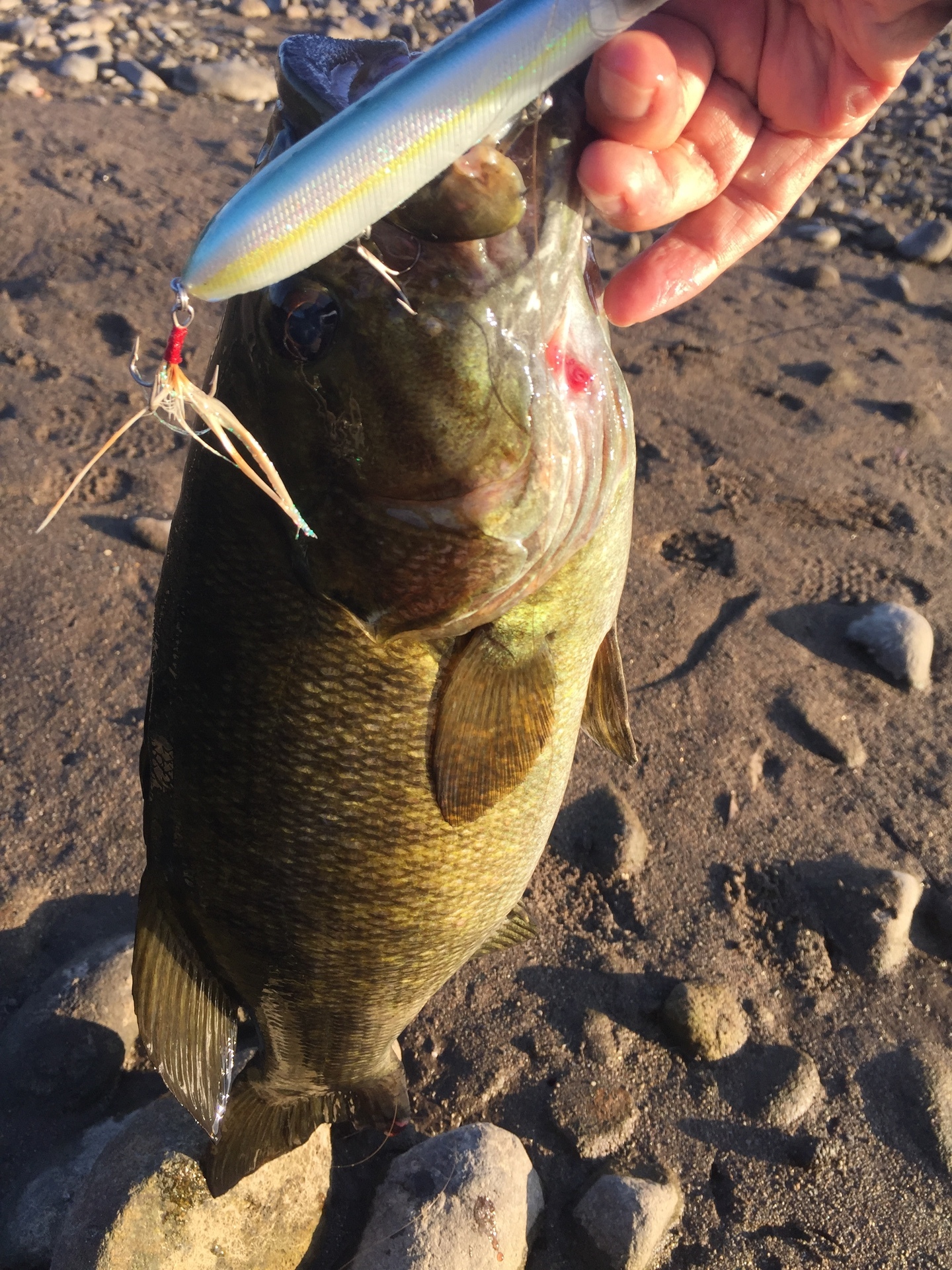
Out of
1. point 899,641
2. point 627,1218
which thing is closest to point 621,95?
point 627,1218

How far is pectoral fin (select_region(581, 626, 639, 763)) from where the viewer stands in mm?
2219

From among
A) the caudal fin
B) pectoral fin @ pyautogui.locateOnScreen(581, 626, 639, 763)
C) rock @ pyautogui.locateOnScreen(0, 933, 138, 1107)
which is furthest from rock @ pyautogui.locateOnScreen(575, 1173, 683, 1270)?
rock @ pyautogui.locateOnScreen(0, 933, 138, 1107)

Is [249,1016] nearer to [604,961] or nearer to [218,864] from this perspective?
[218,864]

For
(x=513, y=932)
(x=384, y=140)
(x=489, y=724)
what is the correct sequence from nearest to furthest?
1. (x=384, y=140)
2. (x=489, y=724)
3. (x=513, y=932)

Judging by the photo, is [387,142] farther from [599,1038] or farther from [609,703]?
[599,1038]

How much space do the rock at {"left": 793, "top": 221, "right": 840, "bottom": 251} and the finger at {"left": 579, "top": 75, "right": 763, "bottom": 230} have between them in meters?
7.48

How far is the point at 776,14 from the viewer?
1940mm

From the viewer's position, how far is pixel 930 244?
860 centimetres

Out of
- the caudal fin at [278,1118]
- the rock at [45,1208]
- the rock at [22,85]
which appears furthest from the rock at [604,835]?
the rock at [22,85]

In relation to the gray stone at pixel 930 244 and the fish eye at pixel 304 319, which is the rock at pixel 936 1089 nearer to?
the fish eye at pixel 304 319

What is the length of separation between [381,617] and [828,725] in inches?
126

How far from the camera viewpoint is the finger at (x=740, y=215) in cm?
203

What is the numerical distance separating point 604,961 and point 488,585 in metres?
2.23

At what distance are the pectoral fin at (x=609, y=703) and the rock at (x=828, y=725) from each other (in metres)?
2.29
